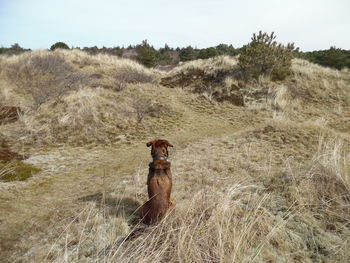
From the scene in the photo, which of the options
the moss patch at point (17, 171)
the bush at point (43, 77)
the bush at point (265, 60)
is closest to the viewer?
the moss patch at point (17, 171)

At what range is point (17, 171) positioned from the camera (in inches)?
221

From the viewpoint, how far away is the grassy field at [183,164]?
270 cm

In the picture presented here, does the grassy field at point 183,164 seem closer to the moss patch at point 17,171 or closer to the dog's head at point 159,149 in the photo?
the moss patch at point 17,171

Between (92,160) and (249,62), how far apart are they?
10.8 m

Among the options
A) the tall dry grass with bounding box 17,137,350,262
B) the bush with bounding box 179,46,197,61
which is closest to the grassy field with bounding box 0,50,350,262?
the tall dry grass with bounding box 17,137,350,262

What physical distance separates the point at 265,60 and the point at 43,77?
1219cm

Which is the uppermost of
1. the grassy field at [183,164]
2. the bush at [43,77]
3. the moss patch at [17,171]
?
the bush at [43,77]

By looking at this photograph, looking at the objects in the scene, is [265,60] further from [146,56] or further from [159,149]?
[159,149]

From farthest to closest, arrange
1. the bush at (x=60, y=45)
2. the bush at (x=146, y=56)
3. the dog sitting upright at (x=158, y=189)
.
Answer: the bush at (x=60, y=45) < the bush at (x=146, y=56) < the dog sitting upright at (x=158, y=189)

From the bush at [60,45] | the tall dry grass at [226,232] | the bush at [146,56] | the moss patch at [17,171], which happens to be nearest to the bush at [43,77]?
the moss patch at [17,171]

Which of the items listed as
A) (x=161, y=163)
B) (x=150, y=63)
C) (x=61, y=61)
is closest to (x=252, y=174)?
(x=161, y=163)

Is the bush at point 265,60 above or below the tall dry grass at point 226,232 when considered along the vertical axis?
above

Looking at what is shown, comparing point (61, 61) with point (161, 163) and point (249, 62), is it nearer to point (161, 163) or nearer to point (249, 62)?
point (249, 62)

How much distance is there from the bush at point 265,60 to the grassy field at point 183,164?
664 mm
